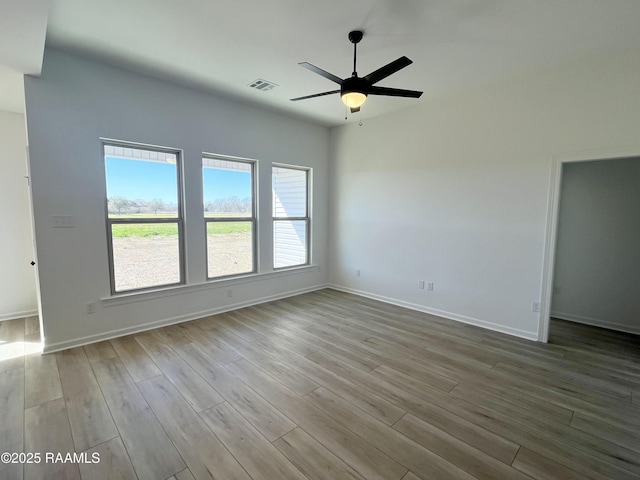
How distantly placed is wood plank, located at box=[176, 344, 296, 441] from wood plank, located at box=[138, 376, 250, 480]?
0.89 feet

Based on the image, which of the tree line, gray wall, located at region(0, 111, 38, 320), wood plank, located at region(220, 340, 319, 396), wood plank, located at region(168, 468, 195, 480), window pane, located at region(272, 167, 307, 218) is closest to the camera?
wood plank, located at region(168, 468, 195, 480)

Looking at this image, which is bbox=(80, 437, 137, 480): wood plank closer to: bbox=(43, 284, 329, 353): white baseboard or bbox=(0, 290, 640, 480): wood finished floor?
bbox=(0, 290, 640, 480): wood finished floor

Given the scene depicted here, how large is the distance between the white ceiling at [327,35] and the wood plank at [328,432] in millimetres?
3127

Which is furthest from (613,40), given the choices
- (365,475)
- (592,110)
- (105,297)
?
(105,297)

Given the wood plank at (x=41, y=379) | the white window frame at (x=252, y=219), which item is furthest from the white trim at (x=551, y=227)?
the wood plank at (x=41, y=379)

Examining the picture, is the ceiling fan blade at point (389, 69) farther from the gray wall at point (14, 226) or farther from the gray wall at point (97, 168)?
the gray wall at point (14, 226)

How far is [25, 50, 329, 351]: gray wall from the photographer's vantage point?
294cm

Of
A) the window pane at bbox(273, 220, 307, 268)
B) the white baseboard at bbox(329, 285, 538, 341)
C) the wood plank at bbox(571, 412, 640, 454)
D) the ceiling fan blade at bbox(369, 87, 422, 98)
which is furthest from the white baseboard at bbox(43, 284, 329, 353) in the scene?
the wood plank at bbox(571, 412, 640, 454)

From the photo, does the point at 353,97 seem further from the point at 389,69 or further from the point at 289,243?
the point at 289,243

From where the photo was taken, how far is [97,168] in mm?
3223

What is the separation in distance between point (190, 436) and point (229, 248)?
287cm

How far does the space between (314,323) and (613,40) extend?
428cm

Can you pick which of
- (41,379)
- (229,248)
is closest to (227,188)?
(229,248)

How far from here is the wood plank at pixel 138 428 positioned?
1.70 meters
